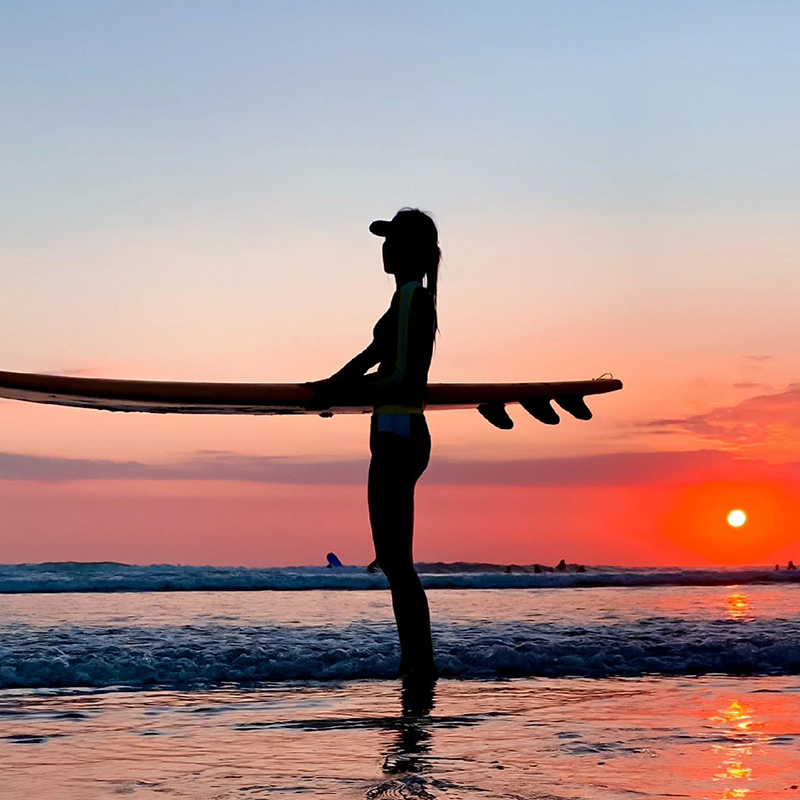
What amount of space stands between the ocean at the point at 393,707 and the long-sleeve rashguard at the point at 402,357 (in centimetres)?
146

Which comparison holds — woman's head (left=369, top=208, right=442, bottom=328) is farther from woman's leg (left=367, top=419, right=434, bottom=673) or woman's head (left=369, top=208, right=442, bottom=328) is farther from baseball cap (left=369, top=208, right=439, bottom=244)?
woman's leg (left=367, top=419, right=434, bottom=673)

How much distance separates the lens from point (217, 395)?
6043mm

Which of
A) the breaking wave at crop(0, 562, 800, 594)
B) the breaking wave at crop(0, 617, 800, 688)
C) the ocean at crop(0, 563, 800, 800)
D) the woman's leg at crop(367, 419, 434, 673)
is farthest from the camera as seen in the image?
the breaking wave at crop(0, 562, 800, 594)

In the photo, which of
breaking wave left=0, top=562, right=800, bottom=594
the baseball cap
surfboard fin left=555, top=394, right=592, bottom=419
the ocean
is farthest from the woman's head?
breaking wave left=0, top=562, right=800, bottom=594

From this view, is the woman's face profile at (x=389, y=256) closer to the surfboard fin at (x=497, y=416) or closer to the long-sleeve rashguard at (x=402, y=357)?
the long-sleeve rashguard at (x=402, y=357)

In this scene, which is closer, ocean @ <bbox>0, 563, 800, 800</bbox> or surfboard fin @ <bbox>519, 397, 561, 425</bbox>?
ocean @ <bbox>0, 563, 800, 800</bbox>

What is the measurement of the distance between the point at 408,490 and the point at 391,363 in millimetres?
651

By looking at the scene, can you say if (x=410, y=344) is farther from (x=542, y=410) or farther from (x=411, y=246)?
(x=542, y=410)

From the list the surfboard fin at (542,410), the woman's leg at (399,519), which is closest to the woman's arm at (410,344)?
the woman's leg at (399,519)

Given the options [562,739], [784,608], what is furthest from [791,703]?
[784,608]

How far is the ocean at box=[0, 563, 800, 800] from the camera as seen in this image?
324 cm

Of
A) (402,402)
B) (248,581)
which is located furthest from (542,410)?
(248,581)

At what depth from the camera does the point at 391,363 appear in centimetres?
543

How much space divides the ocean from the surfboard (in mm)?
1521
